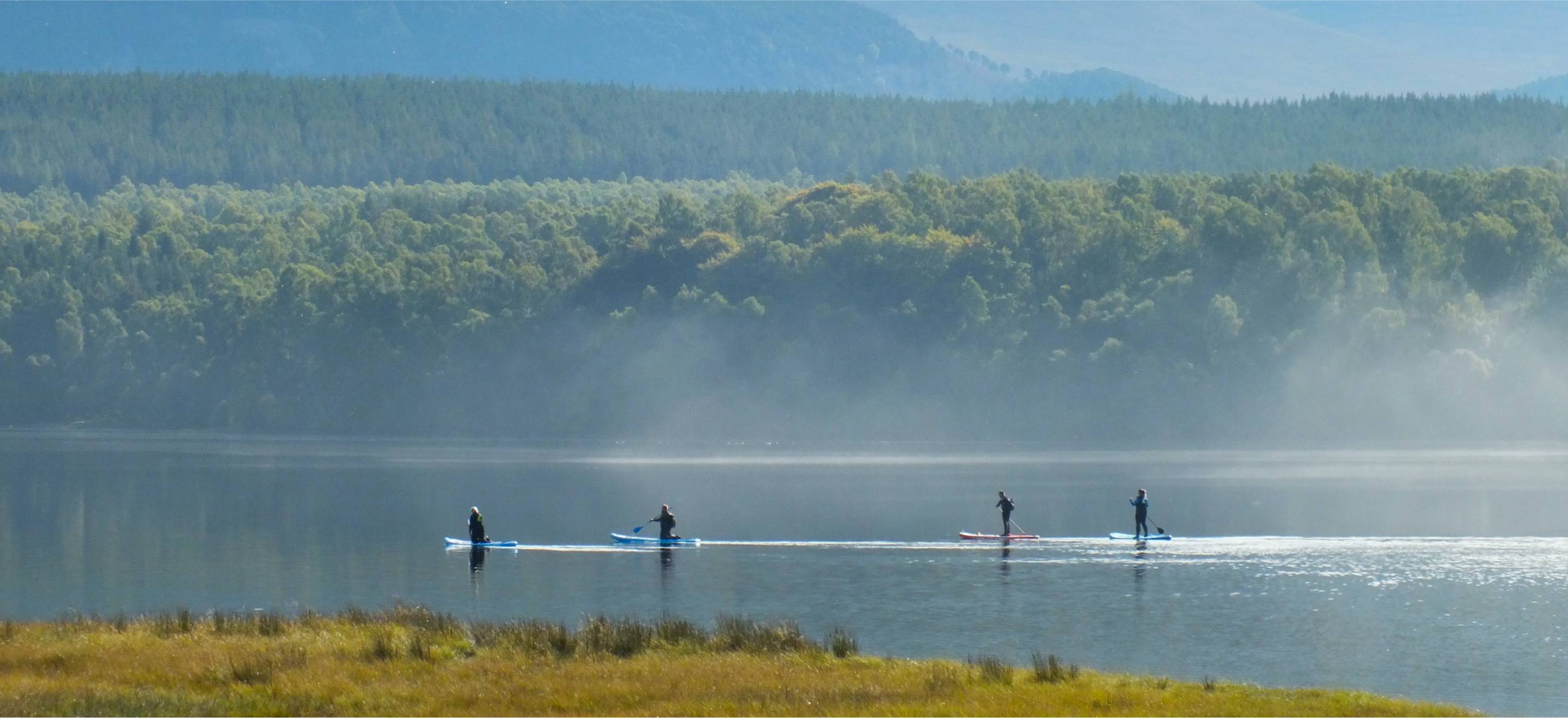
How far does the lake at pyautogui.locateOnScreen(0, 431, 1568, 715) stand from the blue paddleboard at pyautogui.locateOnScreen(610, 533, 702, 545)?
35 cm

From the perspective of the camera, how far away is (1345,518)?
2918 inches

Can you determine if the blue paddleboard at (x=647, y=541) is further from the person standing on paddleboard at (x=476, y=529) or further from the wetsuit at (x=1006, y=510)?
the wetsuit at (x=1006, y=510)

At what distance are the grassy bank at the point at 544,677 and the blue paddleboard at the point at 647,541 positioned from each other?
81.6ft

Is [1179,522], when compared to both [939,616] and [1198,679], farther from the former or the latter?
[1198,679]

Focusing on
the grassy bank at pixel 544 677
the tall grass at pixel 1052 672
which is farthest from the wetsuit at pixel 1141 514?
the tall grass at pixel 1052 672

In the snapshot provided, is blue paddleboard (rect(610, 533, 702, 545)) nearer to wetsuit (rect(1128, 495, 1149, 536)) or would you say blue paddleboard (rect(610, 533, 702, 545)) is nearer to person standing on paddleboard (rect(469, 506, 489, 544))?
person standing on paddleboard (rect(469, 506, 489, 544))

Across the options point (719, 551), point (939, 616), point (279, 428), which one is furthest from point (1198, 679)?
point (279, 428)

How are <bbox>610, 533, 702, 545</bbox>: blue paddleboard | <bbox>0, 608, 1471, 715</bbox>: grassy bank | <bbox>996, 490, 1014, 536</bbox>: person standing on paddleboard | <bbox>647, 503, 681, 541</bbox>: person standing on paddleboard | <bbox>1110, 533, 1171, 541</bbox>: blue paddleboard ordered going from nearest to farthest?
<bbox>0, 608, 1471, 715</bbox>: grassy bank < <bbox>647, 503, 681, 541</bbox>: person standing on paddleboard < <bbox>610, 533, 702, 545</bbox>: blue paddleboard < <bbox>996, 490, 1014, 536</bbox>: person standing on paddleboard < <bbox>1110, 533, 1171, 541</bbox>: blue paddleboard

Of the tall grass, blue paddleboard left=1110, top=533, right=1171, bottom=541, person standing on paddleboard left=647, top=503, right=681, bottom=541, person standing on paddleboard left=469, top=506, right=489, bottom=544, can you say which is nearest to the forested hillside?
blue paddleboard left=1110, top=533, right=1171, bottom=541

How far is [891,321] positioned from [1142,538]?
100003 mm

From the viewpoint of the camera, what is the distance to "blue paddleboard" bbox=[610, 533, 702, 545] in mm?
63037

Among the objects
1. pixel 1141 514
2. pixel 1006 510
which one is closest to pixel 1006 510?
pixel 1006 510

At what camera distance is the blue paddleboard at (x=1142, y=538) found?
2544 inches

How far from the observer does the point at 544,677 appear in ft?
103
